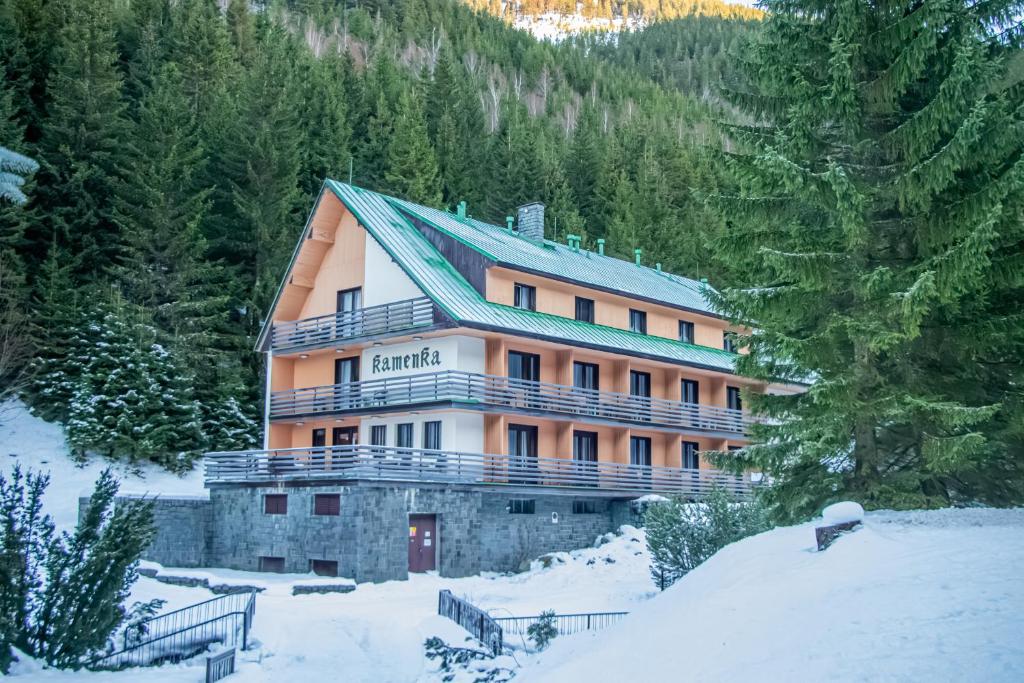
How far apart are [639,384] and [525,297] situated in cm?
680

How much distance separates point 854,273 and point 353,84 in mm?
60105

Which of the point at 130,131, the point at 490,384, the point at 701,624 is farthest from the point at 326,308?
the point at 701,624

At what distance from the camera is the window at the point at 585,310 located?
132 feet

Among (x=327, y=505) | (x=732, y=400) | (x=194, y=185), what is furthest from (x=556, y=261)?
(x=194, y=185)

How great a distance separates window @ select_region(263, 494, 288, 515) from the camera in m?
31.5

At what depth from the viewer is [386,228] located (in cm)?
3741

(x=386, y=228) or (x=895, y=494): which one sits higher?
(x=386, y=228)

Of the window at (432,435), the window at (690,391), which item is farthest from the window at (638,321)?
the window at (432,435)

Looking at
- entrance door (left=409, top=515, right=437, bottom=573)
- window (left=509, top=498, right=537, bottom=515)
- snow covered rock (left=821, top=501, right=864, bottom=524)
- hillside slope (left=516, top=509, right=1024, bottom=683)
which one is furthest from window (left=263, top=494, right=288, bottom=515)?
snow covered rock (left=821, top=501, right=864, bottom=524)

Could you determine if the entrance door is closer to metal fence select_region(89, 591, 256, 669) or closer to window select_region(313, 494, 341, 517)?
window select_region(313, 494, 341, 517)

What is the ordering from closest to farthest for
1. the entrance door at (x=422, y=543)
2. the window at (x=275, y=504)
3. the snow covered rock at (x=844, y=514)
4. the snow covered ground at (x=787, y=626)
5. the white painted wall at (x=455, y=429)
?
1. the snow covered ground at (x=787, y=626)
2. the snow covered rock at (x=844, y=514)
3. the entrance door at (x=422, y=543)
4. the window at (x=275, y=504)
5. the white painted wall at (x=455, y=429)

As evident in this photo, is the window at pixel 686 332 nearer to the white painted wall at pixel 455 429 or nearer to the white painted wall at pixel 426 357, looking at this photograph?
the white painted wall at pixel 426 357

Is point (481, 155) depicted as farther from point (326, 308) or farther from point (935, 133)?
point (935, 133)

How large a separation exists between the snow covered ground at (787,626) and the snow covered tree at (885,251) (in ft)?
6.46
